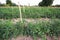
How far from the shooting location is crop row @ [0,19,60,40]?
5363mm

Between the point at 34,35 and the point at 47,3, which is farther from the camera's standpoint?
the point at 47,3

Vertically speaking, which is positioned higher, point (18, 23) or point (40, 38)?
point (18, 23)

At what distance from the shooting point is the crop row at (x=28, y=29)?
5.36 metres

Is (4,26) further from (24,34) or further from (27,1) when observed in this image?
(27,1)

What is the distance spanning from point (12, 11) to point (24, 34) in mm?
3578

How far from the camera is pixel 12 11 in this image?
29.1 feet

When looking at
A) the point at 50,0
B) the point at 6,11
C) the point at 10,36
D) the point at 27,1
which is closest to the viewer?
the point at 10,36

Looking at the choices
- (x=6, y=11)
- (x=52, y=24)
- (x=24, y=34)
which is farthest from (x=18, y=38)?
(x=6, y=11)

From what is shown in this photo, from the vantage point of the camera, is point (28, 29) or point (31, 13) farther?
point (31, 13)

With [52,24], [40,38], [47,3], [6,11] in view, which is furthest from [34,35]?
[47,3]

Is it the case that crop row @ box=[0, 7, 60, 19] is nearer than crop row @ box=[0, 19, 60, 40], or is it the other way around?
crop row @ box=[0, 19, 60, 40]

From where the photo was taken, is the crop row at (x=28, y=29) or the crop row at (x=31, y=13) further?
the crop row at (x=31, y=13)

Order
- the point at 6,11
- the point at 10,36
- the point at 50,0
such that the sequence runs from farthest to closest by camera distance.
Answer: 1. the point at 50,0
2. the point at 6,11
3. the point at 10,36

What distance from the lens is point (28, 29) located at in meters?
5.40
